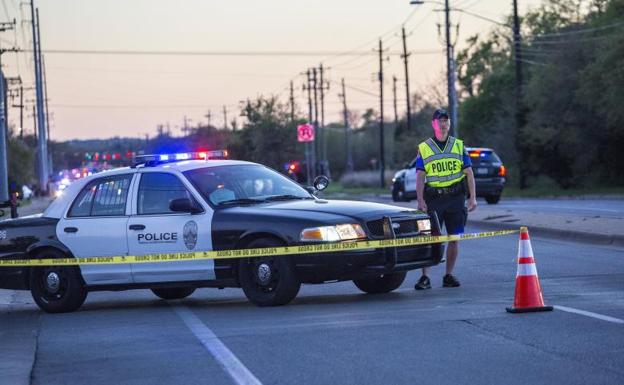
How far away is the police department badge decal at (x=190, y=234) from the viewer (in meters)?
11.5

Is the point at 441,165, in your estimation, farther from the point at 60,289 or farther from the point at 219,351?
the point at 219,351

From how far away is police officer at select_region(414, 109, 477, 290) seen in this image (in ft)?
40.2

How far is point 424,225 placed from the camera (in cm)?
1166

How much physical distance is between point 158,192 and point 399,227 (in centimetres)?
265

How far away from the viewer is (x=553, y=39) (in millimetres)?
65062

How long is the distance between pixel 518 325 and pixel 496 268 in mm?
5320

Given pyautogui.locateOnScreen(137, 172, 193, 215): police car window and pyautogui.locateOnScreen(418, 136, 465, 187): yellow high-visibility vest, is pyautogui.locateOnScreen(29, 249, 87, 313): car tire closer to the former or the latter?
pyautogui.locateOnScreen(137, 172, 193, 215): police car window

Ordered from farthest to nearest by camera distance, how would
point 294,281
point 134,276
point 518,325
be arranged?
point 134,276 → point 294,281 → point 518,325

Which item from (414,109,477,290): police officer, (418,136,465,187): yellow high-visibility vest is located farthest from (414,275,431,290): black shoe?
(418,136,465,187): yellow high-visibility vest

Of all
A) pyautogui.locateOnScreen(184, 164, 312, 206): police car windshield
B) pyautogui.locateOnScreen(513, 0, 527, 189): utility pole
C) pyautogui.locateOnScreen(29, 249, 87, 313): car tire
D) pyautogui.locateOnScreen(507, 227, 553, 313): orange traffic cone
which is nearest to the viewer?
pyautogui.locateOnScreen(507, 227, 553, 313): orange traffic cone

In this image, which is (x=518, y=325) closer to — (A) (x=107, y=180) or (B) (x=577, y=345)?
(B) (x=577, y=345)

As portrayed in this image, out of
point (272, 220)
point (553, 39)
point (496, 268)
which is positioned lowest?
point (496, 268)

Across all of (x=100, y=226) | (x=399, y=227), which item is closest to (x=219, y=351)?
(x=399, y=227)

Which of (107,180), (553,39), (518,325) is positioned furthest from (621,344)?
(553,39)
